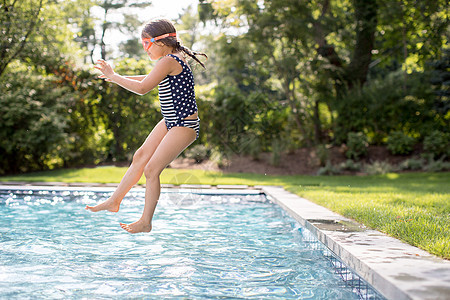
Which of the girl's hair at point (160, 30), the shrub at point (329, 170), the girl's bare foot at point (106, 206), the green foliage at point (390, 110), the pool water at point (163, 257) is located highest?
the green foliage at point (390, 110)

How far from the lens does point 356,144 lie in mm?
12367

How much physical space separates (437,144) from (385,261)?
10.8 metres

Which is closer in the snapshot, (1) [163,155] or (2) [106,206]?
(1) [163,155]

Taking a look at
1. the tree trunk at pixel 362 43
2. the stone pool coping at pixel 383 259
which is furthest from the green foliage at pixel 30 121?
the tree trunk at pixel 362 43

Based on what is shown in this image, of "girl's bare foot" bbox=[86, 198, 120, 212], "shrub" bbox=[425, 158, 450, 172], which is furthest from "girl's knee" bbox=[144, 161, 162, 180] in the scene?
"shrub" bbox=[425, 158, 450, 172]

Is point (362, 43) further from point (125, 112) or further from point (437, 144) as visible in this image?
point (125, 112)

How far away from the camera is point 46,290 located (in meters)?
2.53

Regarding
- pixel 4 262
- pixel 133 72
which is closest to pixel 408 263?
pixel 4 262

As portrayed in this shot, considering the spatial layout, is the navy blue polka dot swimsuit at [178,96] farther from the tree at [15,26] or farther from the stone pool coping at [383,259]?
the tree at [15,26]

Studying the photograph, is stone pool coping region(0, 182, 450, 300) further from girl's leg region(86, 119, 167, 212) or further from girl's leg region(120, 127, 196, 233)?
girl's leg region(86, 119, 167, 212)

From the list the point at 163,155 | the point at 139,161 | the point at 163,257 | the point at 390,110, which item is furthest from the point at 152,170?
the point at 390,110

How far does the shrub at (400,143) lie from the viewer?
12.1m

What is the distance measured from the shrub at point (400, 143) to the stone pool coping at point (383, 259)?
8.70 m

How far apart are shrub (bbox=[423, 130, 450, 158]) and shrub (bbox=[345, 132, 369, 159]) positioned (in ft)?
5.47
